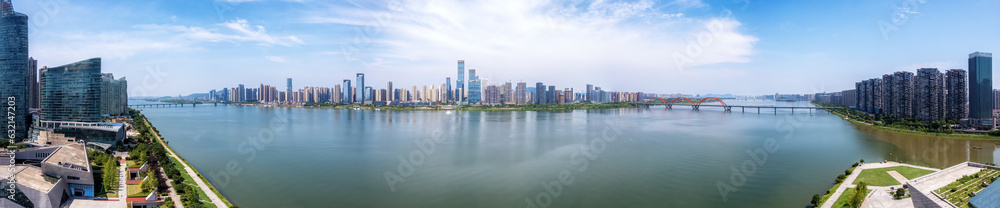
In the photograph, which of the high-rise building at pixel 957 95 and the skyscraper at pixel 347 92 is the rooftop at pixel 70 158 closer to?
the high-rise building at pixel 957 95

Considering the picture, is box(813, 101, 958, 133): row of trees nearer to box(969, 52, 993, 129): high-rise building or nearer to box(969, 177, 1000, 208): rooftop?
box(969, 52, 993, 129): high-rise building

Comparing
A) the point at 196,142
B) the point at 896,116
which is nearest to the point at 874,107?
the point at 896,116

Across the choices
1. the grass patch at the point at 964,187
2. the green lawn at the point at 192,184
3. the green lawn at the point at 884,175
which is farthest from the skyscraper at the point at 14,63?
the green lawn at the point at 884,175

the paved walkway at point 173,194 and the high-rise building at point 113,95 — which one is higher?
the high-rise building at point 113,95

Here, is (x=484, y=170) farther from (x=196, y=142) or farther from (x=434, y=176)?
(x=196, y=142)

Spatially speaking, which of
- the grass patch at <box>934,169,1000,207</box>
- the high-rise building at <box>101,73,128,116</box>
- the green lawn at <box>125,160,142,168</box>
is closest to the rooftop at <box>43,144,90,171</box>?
the green lawn at <box>125,160,142,168</box>

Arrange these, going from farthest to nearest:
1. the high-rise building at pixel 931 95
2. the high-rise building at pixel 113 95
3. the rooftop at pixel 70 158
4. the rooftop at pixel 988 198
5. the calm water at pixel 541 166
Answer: the high-rise building at pixel 113 95 < the high-rise building at pixel 931 95 < the rooftop at pixel 70 158 < the calm water at pixel 541 166 < the rooftop at pixel 988 198
